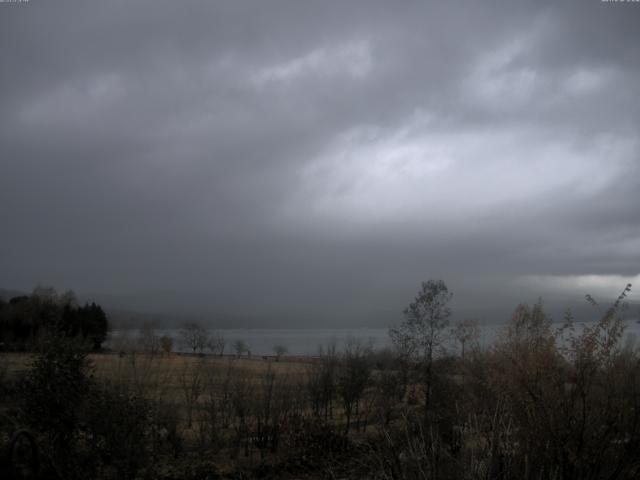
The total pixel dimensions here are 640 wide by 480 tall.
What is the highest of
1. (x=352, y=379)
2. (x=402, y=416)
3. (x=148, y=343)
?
(x=402, y=416)

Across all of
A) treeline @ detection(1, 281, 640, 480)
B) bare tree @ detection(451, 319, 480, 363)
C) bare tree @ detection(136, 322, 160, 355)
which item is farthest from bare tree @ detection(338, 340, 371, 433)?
bare tree @ detection(136, 322, 160, 355)

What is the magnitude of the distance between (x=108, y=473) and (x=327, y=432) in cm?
1149

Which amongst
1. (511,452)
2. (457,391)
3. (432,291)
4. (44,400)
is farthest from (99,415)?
(432,291)

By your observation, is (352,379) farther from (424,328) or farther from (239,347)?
(239,347)

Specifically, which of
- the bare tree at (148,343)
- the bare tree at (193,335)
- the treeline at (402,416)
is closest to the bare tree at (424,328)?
the treeline at (402,416)

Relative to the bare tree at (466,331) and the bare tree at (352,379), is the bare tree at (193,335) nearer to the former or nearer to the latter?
the bare tree at (352,379)

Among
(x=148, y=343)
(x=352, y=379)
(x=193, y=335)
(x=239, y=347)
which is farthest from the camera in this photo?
(x=239, y=347)

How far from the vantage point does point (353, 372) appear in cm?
2730

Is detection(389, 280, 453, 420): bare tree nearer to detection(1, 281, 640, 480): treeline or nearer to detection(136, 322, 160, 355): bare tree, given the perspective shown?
detection(1, 281, 640, 480): treeline

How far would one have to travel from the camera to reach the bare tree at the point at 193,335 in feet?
360

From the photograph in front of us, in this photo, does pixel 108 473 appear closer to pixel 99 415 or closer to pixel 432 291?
pixel 99 415

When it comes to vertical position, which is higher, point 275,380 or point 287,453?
point 275,380

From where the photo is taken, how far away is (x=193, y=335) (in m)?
113

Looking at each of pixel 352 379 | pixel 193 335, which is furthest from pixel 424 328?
pixel 193 335
